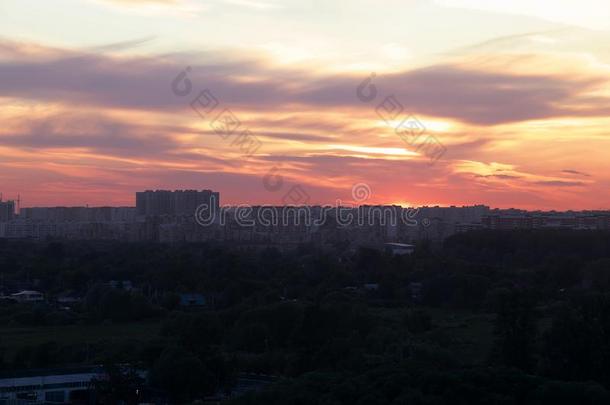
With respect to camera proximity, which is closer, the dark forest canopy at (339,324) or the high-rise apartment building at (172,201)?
the dark forest canopy at (339,324)

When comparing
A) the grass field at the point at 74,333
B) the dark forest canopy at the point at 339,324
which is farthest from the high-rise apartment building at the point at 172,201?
the grass field at the point at 74,333

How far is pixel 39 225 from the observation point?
8631cm

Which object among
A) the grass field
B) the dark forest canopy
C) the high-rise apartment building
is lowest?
the grass field

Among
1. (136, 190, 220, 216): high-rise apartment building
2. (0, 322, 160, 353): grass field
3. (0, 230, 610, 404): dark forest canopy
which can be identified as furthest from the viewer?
(136, 190, 220, 216): high-rise apartment building

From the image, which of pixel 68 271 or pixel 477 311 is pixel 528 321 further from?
pixel 68 271

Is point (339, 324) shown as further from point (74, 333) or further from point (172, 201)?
point (172, 201)

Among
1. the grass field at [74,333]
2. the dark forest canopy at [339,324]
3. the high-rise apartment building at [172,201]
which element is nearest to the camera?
the dark forest canopy at [339,324]

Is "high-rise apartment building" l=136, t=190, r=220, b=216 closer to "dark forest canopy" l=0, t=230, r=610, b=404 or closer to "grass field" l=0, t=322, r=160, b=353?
"dark forest canopy" l=0, t=230, r=610, b=404

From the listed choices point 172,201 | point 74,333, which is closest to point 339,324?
point 74,333

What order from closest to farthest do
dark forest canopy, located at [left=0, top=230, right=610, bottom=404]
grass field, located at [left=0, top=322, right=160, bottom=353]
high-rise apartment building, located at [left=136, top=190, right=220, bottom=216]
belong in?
dark forest canopy, located at [left=0, top=230, right=610, bottom=404] < grass field, located at [left=0, top=322, right=160, bottom=353] < high-rise apartment building, located at [left=136, top=190, right=220, bottom=216]

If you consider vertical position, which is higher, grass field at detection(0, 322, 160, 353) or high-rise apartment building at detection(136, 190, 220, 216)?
high-rise apartment building at detection(136, 190, 220, 216)

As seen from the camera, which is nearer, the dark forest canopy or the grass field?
the dark forest canopy

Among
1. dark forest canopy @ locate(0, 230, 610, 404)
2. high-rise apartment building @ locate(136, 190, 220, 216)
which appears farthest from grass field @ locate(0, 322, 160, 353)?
high-rise apartment building @ locate(136, 190, 220, 216)

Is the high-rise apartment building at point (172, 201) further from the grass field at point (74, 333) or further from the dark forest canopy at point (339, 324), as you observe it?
the grass field at point (74, 333)
